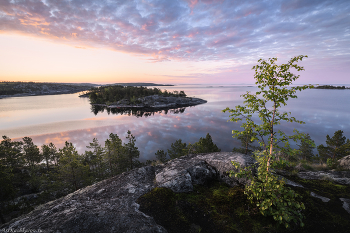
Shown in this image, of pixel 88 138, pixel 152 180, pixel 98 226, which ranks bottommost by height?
pixel 88 138

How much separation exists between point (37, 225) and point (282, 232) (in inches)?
392

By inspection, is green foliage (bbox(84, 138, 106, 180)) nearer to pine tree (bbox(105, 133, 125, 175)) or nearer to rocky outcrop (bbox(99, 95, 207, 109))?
pine tree (bbox(105, 133, 125, 175))

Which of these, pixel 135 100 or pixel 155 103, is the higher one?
pixel 135 100

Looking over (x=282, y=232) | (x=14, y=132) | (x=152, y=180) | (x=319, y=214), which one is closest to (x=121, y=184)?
(x=152, y=180)

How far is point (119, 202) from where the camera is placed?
24.3 ft

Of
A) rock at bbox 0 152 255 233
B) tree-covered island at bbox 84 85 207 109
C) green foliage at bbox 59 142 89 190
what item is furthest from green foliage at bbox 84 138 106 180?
tree-covered island at bbox 84 85 207 109

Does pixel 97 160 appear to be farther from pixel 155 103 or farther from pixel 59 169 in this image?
pixel 155 103

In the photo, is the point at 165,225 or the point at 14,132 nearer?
the point at 165,225

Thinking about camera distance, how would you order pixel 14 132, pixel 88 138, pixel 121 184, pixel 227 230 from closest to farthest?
pixel 227 230 < pixel 121 184 < pixel 88 138 < pixel 14 132

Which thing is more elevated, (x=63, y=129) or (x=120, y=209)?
(x=120, y=209)

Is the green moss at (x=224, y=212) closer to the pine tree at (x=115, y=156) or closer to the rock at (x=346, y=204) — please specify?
the rock at (x=346, y=204)

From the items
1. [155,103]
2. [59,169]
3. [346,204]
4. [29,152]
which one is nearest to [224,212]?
[346,204]

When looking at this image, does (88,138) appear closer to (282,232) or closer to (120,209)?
(120,209)

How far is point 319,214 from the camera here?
6648 millimetres
